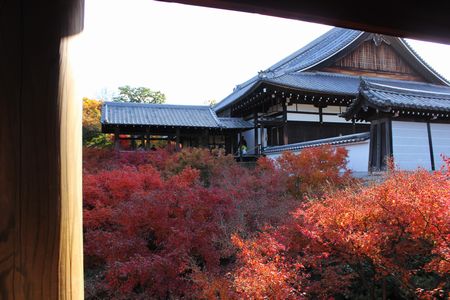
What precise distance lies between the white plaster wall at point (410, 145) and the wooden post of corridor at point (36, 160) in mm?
8938

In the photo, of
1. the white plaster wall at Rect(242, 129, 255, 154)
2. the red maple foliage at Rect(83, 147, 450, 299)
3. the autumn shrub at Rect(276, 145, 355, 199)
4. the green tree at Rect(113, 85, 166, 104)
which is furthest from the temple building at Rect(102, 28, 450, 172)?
the green tree at Rect(113, 85, 166, 104)

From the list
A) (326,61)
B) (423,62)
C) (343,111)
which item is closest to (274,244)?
(343,111)

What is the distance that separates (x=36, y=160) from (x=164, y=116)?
16.1 metres

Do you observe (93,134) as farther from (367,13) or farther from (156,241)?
(367,13)

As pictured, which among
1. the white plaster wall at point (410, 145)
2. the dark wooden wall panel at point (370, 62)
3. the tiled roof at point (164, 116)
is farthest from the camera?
the dark wooden wall panel at point (370, 62)

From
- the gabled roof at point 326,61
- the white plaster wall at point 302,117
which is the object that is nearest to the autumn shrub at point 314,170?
the gabled roof at point 326,61

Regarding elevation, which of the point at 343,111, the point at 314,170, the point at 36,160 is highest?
the point at 343,111

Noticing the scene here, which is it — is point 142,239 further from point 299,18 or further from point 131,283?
point 299,18

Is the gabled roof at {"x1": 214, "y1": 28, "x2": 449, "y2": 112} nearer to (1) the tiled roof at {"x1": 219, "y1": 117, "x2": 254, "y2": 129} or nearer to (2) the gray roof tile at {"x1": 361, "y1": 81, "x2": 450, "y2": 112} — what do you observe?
(1) the tiled roof at {"x1": 219, "y1": 117, "x2": 254, "y2": 129}

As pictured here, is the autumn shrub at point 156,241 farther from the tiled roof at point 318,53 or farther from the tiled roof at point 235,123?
the tiled roof at point 235,123

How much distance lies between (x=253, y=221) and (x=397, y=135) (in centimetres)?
550

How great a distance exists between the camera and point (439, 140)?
9305mm

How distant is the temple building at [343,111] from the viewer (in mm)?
8906

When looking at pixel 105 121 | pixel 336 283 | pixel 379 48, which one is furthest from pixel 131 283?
pixel 379 48
